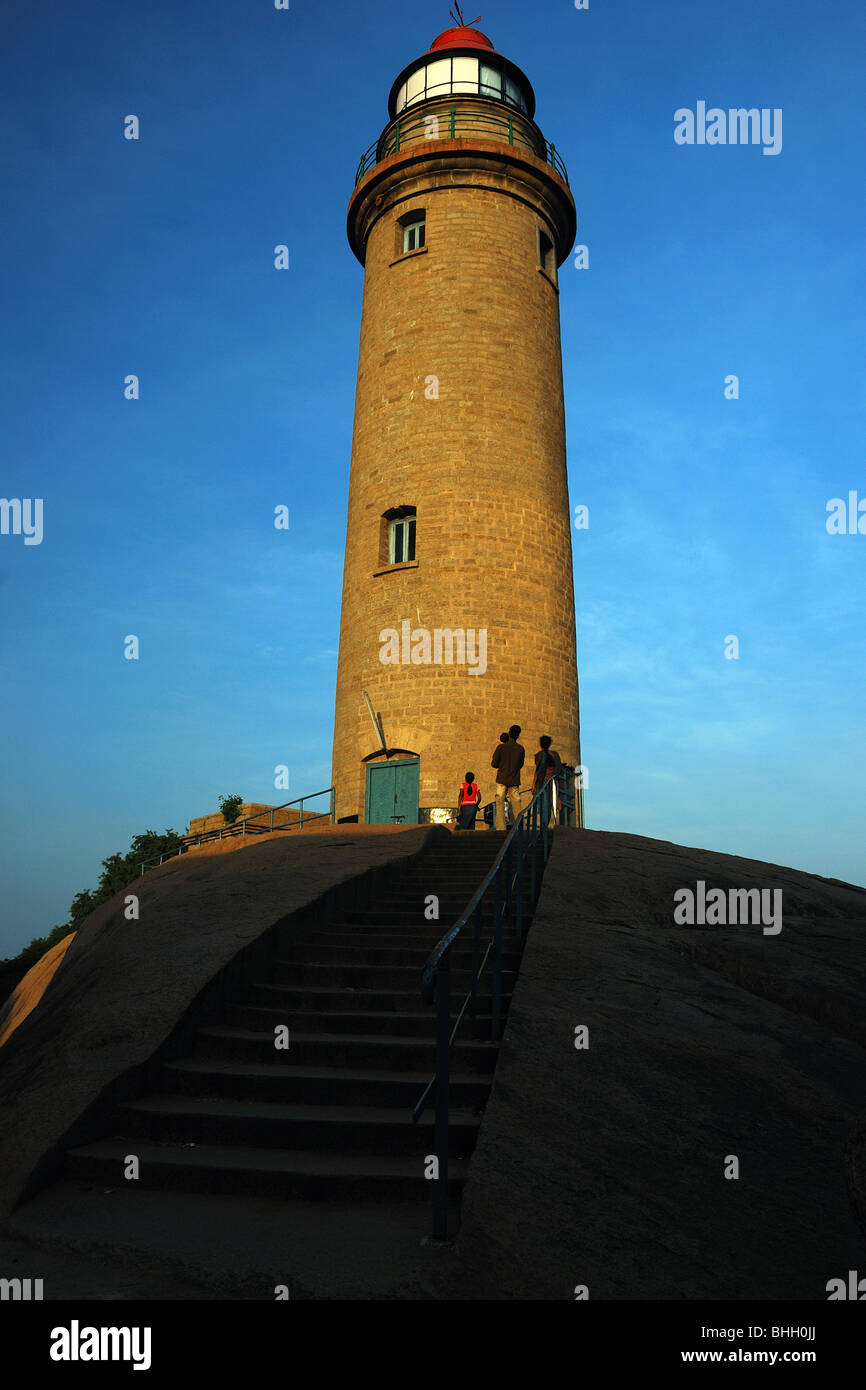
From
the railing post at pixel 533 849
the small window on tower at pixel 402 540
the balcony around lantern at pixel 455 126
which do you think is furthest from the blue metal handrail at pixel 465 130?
the railing post at pixel 533 849

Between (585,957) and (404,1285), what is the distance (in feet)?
10.2

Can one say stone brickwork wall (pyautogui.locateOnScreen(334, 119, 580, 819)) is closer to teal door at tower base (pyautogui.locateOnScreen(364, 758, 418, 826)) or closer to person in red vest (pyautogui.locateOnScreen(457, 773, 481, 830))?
teal door at tower base (pyautogui.locateOnScreen(364, 758, 418, 826))

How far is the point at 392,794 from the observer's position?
1681cm

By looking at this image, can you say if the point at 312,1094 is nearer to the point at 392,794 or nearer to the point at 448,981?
the point at 448,981

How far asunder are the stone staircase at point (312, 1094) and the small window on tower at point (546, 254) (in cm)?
1762

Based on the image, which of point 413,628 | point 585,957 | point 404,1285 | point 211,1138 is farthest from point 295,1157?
point 413,628

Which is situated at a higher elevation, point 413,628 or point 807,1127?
point 413,628

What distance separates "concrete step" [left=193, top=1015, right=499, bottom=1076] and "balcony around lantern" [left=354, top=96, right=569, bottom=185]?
19.3 meters

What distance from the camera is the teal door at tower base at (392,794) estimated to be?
16500 mm

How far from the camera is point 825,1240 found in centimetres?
370

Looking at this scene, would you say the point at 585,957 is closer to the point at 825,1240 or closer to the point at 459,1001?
the point at 459,1001

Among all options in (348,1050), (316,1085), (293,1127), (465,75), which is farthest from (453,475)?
(293,1127)

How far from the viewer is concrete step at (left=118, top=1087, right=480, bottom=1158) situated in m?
4.59

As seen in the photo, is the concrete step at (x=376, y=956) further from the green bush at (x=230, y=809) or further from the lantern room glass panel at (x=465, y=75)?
the lantern room glass panel at (x=465, y=75)
